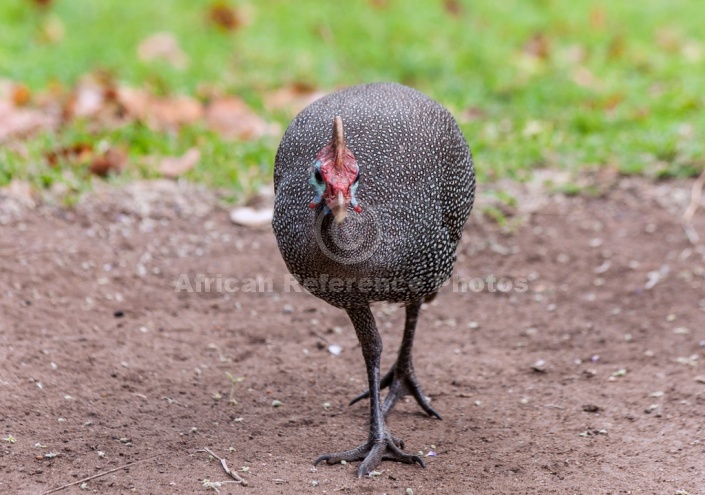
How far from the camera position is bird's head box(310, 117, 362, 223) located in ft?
8.17

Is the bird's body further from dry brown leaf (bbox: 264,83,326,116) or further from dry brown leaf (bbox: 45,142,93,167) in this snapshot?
dry brown leaf (bbox: 264,83,326,116)

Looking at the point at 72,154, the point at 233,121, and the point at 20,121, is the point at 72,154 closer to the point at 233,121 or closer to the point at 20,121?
the point at 20,121

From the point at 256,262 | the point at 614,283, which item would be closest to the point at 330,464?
the point at 256,262

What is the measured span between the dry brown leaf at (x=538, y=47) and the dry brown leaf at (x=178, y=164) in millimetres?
3293

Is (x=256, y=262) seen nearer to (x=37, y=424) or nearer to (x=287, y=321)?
(x=287, y=321)

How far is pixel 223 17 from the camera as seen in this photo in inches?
288

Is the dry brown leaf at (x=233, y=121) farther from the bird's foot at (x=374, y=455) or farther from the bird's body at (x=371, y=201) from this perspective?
the bird's foot at (x=374, y=455)

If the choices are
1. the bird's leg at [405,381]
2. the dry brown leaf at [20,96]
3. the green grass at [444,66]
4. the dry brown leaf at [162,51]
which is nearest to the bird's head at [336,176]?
the bird's leg at [405,381]

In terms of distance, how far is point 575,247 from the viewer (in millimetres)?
4719

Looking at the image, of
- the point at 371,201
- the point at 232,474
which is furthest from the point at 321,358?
the point at 371,201

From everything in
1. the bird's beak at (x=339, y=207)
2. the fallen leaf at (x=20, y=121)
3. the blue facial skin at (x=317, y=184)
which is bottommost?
the fallen leaf at (x=20, y=121)

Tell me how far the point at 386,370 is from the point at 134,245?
1543mm

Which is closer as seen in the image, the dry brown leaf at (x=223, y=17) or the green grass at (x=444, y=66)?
the green grass at (x=444, y=66)

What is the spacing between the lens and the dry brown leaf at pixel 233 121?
18.2ft
